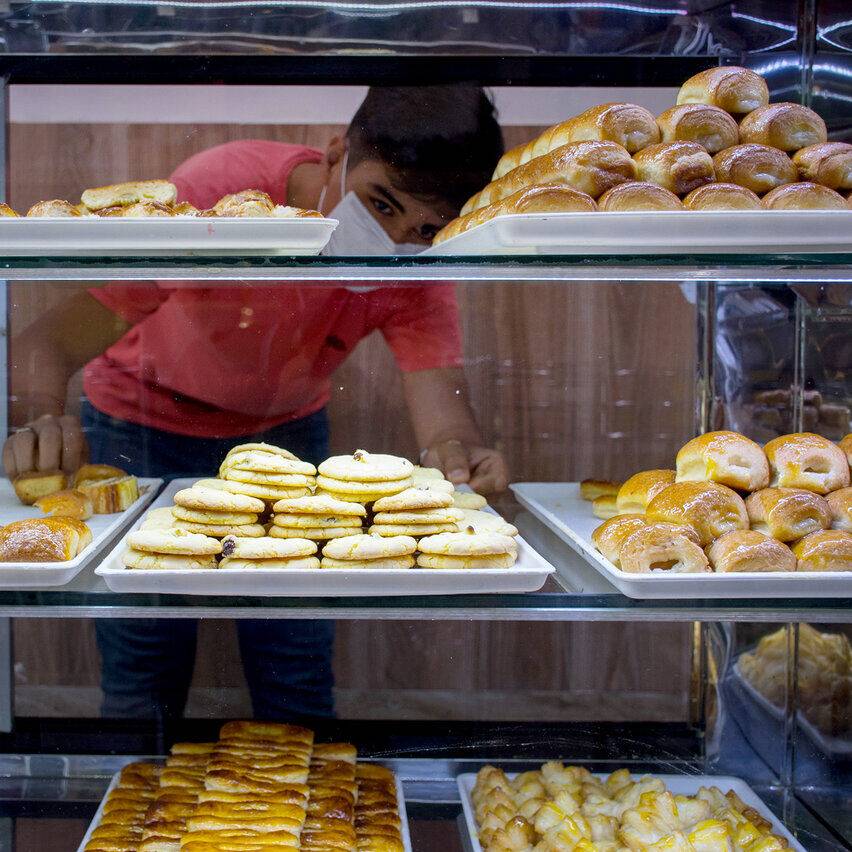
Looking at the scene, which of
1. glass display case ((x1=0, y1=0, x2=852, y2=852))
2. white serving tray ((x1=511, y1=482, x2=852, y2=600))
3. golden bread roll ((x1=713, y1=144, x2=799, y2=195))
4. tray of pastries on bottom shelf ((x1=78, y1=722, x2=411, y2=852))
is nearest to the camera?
white serving tray ((x1=511, y1=482, x2=852, y2=600))

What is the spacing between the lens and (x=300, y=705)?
1.73 m

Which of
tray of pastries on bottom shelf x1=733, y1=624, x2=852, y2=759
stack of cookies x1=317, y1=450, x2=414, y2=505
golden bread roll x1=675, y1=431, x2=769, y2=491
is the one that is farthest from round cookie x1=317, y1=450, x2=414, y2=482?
tray of pastries on bottom shelf x1=733, y1=624, x2=852, y2=759

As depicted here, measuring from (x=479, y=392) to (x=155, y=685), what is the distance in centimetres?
77

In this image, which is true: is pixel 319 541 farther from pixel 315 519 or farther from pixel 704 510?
pixel 704 510

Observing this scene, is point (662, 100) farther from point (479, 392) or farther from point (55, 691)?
point (55, 691)

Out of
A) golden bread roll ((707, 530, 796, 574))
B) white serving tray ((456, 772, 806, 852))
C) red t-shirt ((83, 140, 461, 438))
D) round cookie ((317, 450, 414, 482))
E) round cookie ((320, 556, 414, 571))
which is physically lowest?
white serving tray ((456, 772, 806, 852))

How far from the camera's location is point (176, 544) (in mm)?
1178

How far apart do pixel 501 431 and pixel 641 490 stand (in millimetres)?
336

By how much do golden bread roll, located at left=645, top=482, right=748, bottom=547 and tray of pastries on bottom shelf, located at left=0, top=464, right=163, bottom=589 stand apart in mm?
756

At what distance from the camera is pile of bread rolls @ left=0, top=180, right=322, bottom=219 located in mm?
1241

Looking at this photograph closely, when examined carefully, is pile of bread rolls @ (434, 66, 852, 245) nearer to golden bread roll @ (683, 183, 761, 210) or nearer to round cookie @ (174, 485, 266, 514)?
golden bread roll @ (683, 183, 761, 210)

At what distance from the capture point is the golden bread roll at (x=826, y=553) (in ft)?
3.90

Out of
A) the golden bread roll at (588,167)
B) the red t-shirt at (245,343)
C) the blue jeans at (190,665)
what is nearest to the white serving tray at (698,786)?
the blue jeans at (190,665)

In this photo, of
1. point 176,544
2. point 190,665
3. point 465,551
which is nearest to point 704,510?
point 465,551
